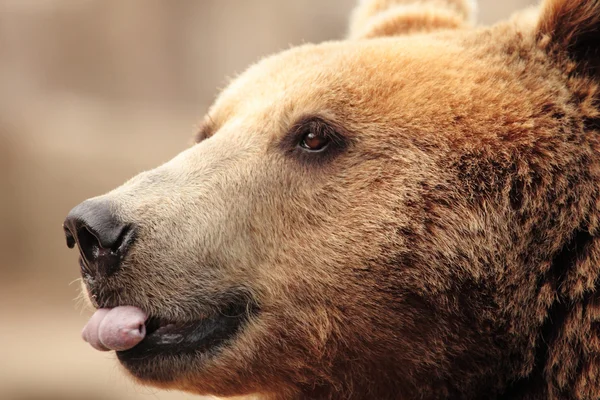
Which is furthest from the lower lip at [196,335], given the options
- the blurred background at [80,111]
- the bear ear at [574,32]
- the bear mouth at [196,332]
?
the blurred background at [80,111]

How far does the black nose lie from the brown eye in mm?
904

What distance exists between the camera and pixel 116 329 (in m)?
3.31

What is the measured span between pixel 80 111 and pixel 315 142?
11.8 meters

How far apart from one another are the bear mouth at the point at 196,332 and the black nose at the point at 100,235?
313 mm

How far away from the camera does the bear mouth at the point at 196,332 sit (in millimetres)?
3369

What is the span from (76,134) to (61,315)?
320 centimetres

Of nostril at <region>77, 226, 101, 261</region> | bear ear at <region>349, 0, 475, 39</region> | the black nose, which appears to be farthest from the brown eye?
bear ear at <region>349, 0, 475, 39</region>

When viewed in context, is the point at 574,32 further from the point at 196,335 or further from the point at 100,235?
the point at 100,235

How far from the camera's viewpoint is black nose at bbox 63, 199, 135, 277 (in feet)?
10.7

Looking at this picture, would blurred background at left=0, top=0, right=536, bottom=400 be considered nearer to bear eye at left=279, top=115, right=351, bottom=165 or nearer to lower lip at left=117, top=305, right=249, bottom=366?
lower lip at left=117, top=305, right=249, bottom=366

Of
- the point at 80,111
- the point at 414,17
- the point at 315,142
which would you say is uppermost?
the point at 80,111

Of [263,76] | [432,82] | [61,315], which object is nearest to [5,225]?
[61,315]

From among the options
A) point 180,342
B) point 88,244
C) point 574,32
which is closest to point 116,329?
point 180,342

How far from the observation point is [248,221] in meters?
3.52
